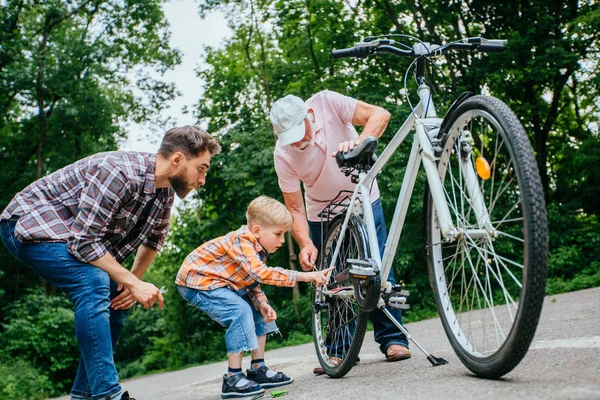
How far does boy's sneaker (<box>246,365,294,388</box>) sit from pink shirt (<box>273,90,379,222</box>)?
111 cm

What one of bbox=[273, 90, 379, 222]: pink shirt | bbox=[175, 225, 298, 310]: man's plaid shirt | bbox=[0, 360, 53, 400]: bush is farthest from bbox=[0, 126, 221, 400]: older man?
bbox=[0, 360, 53, 400]: bush

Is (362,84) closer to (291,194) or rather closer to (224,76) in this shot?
(224,76)

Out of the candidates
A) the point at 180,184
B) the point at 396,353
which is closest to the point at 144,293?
the point at 180,184

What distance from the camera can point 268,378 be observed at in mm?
3541

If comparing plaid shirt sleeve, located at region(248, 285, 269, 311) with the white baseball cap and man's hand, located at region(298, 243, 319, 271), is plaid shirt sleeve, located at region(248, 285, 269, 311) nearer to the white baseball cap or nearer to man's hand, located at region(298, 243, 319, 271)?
man's hand, located at region(298, 243, 319, 271)

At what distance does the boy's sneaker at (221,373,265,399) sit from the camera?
10.3 ft

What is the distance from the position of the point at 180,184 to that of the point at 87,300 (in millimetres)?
697

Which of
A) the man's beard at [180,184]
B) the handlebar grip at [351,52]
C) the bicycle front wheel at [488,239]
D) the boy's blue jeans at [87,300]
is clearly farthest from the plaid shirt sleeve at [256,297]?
the handlebar grip at [351,52]

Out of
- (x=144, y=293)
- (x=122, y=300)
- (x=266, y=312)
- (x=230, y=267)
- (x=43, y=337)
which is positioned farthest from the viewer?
(x=43, y=337)

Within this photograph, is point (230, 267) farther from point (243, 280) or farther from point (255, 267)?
point (255, 267)

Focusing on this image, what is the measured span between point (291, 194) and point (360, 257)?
1143 mm

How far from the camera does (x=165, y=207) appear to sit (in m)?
3.20

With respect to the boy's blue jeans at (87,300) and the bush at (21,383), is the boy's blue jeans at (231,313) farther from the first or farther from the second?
the bush at (21,383)

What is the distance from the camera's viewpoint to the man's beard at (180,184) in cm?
301
